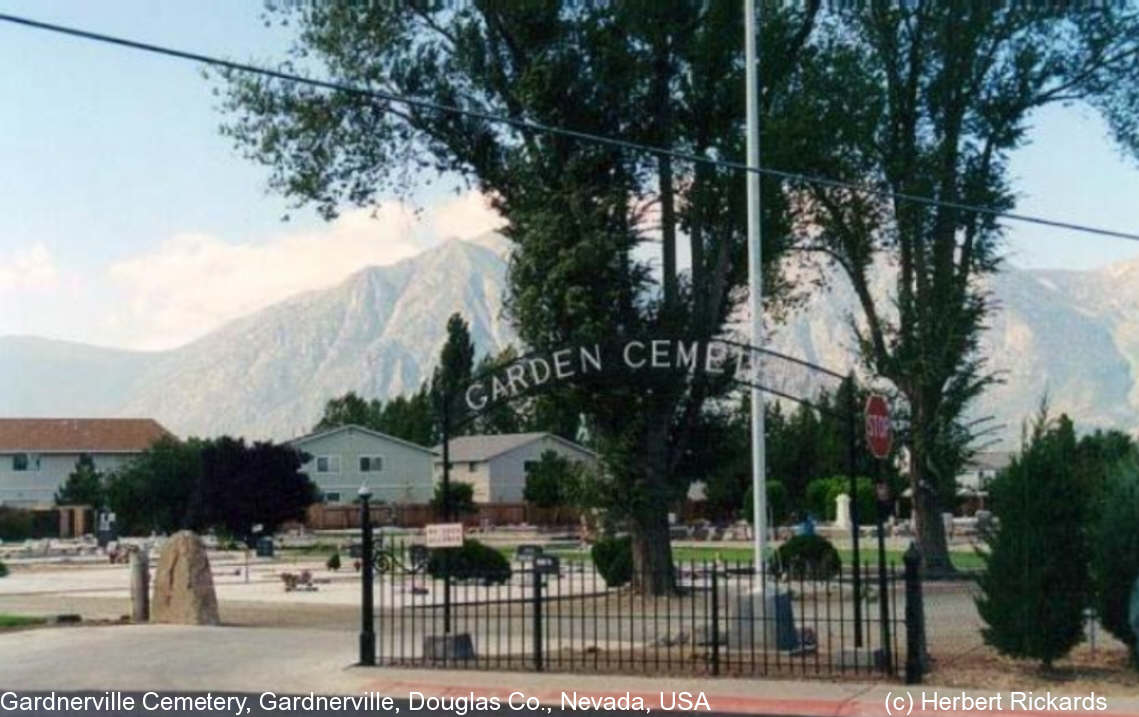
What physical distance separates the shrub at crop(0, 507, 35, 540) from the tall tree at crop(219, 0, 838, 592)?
2557 inches

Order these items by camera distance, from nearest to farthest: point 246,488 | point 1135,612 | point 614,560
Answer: point 1135,612 < point 614,560 < point 246,488

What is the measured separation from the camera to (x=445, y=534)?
2023 centimetres

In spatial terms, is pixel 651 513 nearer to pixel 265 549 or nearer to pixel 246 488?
pixel 265 549

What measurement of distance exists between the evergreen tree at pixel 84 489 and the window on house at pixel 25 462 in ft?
31.8

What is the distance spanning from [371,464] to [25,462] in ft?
74.8

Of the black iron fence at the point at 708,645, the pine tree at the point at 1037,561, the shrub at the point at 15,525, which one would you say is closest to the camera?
the pine tree at the point at 1037,561

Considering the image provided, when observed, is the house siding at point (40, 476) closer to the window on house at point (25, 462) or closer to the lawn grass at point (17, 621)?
the window on house at point (25, 462)

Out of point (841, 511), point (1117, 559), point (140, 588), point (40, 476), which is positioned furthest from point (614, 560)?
point (40, 476)

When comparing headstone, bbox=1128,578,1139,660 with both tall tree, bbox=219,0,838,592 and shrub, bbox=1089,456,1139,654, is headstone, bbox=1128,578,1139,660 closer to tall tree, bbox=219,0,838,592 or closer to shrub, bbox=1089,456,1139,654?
shrub, bbox=1089,456,1139,654

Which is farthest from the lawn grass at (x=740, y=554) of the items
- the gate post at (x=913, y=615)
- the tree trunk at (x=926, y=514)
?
the gate post at (x=913, y=615)

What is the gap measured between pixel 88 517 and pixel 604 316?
2858 inches

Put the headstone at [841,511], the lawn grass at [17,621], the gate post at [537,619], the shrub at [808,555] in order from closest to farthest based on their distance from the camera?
the gate post at [537,619] → the lawn grass at [17,621] → the shrub at [808,555] → the headstone at [841,511]

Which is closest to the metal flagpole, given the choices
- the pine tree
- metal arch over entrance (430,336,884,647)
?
metal arch over entrance (430,336,884,647)

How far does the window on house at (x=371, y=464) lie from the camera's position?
4505 inches
